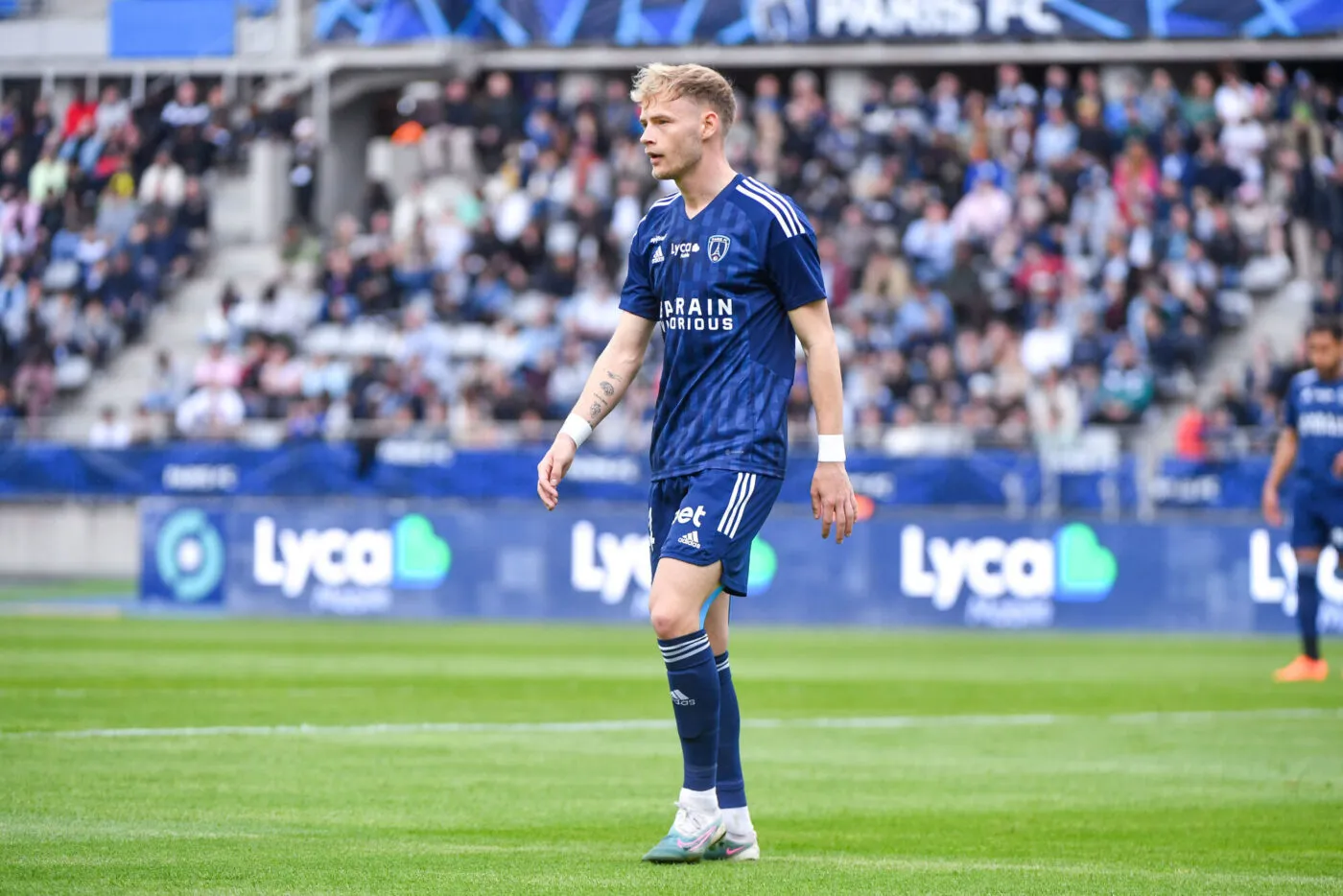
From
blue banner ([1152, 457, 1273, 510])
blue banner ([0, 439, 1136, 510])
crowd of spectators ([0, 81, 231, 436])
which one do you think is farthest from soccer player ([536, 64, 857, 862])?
crowd of spectators ([0, 81, 231, 436])

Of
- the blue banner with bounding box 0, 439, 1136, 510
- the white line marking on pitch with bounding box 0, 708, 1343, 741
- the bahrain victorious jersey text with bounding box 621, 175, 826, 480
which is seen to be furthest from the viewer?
the blue banner with bounding box 0, 439, 1136, 510

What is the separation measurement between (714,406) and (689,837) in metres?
1.39

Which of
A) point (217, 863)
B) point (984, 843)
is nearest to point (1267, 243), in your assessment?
point (984, 843)

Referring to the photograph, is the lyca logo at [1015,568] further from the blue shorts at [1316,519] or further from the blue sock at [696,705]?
Result: the blue sock at [696,705]

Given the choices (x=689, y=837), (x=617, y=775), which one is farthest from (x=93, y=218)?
(x=689, y=837)

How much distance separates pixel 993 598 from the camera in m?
Answer: 22.6

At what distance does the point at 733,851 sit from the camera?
22.5ft

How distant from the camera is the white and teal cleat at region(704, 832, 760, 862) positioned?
6805mm

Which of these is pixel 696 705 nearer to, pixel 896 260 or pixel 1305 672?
pixel 1305 672

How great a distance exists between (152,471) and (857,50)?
13437 millimetres

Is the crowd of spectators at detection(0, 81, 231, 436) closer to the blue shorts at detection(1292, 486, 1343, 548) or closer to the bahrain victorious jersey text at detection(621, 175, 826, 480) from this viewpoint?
the blue shorts at detection(1292, 486, 1343, 548)

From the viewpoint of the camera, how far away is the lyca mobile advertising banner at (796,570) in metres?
22.4

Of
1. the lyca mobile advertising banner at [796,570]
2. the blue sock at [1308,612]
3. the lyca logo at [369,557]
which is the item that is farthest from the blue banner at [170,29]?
the blue sock at [1308,612]

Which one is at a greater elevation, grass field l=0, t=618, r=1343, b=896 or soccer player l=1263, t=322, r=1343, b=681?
soccer player l=1263, t=322, r=1343, b=681
